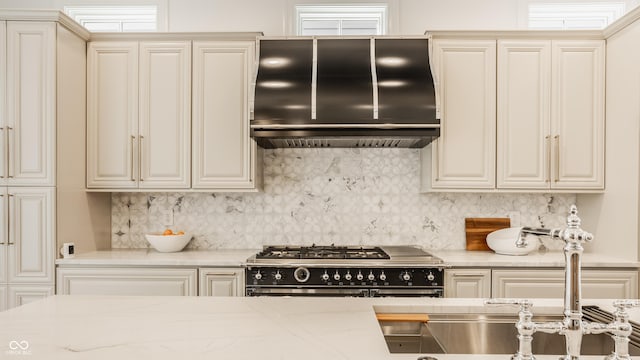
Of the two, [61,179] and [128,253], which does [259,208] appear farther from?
[61,179]

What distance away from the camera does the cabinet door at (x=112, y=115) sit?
3043mm

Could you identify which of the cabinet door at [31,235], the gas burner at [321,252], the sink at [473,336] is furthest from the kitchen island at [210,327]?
the cabinet door at [31,235]

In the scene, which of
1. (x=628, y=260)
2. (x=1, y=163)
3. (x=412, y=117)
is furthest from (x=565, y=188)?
(x=1, y=163)

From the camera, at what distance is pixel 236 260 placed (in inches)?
109

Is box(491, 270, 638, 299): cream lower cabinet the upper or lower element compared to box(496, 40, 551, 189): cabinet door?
lower

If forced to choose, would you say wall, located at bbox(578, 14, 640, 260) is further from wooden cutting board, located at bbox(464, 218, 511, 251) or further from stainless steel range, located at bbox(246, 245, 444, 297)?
stainless steel range, located at bbox(246, 245, 444, 297)

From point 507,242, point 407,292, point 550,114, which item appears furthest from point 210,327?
point 550,114

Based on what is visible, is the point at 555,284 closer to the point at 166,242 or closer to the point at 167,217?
the point at 166,242

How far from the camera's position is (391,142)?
10.3ft

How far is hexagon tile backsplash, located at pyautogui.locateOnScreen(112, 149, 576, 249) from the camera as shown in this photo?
3.33 m

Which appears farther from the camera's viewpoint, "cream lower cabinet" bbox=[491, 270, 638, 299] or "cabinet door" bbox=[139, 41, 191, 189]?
"cabinet door" bbox=[139, 41, 191, 189]

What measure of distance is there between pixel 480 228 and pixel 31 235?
3027mm

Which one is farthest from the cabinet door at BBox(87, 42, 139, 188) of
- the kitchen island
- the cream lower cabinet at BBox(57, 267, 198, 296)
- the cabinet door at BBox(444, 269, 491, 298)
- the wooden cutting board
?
the wooden cutting board

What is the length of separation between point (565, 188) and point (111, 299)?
278 cm
